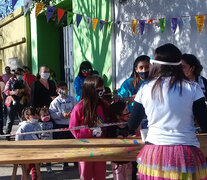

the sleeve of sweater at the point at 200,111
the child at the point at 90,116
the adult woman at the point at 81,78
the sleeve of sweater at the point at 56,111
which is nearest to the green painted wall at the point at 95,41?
the adult woman at the point at 81,78

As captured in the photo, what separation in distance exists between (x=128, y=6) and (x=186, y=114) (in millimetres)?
6130

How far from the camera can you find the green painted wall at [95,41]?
879 cm

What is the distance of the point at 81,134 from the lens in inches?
145

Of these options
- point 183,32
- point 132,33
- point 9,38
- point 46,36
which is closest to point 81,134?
point 183,32

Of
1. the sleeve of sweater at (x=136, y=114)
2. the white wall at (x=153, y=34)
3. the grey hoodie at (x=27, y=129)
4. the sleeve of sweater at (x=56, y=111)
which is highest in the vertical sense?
the white wall at (x=153, y=34)

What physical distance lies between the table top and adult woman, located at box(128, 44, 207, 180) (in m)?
0.58

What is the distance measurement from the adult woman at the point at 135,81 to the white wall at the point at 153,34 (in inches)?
90.6

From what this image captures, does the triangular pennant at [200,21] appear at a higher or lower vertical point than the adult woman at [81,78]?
higher

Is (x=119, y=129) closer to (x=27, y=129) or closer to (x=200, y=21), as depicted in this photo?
(x=27, y=129)

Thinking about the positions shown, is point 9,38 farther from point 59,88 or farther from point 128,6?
point 59,88

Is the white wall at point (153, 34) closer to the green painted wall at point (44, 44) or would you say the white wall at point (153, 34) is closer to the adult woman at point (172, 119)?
the adult woman at point (172, 119)

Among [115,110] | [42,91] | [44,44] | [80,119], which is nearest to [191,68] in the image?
[115,110]

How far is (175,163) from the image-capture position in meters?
2.33

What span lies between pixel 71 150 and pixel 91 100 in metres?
0.68
